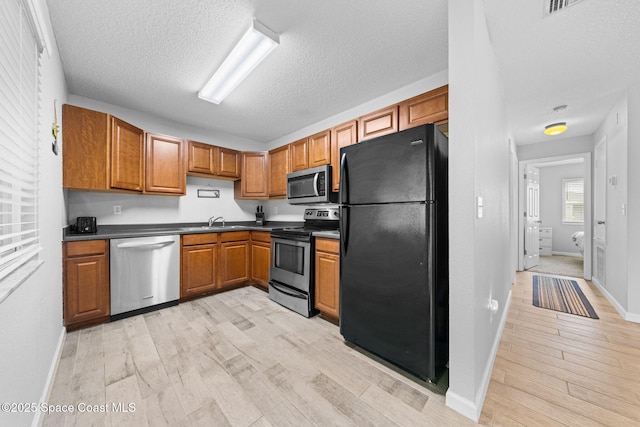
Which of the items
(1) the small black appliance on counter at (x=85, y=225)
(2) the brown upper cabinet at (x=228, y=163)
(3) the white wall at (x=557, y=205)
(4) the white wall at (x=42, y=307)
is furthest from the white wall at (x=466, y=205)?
(3) the white wall at (x=557, y=205)

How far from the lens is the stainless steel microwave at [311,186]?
3043 mm

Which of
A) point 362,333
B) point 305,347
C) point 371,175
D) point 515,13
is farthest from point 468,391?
point 515,13

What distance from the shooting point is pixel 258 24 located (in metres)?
1.71

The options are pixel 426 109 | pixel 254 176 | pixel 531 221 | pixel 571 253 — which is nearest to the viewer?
pixel 426 109

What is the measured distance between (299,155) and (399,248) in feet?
7.44

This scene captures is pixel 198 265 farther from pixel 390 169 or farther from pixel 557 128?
pixel 557 128

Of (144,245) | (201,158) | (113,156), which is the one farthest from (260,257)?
(113,156)

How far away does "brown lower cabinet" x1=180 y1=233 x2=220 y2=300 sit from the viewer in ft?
9.98

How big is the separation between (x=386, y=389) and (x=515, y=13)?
2.57 metres

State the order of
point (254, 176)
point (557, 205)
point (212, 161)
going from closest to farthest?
1. point (212, 161)
2. point (254, 176)
3. point (557, 205)

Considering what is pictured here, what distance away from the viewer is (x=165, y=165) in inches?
126

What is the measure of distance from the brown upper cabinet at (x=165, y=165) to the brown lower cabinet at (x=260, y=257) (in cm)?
118

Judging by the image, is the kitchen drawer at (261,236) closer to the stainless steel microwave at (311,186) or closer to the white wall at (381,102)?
the stainless steel microwave at (311,186)

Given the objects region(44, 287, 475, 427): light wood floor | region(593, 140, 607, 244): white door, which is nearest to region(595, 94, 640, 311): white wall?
region(593, 140, 607, 244): white door
